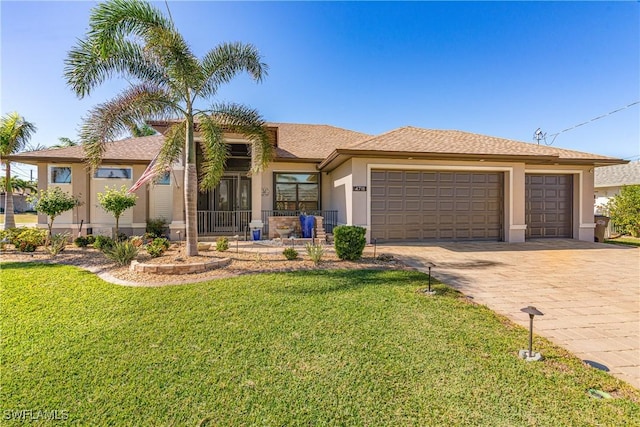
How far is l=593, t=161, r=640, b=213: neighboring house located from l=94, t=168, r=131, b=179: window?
30.4m

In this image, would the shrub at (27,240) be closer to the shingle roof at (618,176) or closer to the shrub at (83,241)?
the shrub at (83,241)

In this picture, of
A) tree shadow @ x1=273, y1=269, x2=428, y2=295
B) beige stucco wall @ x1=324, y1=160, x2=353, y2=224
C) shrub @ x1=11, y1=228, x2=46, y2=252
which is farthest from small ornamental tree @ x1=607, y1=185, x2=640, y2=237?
shrub @ x1=11, y1=228, x2=46, y2=252

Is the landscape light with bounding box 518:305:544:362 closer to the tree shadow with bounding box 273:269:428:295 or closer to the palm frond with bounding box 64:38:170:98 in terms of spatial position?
the tree shadow with bounding box 273:269:428:295

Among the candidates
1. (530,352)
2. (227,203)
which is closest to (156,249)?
(227,203)

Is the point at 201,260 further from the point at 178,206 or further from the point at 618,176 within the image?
the point at 618,176

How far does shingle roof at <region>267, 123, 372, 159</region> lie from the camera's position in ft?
→ 46.4

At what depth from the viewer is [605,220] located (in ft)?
44.7

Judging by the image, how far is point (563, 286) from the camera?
5875 millimetres

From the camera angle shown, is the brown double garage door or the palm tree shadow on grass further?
the brown double garage door

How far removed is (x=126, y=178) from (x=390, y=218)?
11894 mm

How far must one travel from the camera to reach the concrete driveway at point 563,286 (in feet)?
11.8

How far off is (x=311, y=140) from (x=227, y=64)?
29.2 feet

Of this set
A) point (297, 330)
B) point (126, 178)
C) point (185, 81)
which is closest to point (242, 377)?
point (297, 330)

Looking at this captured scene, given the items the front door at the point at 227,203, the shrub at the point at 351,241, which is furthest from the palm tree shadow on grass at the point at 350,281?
the front door at the point at 227,203
